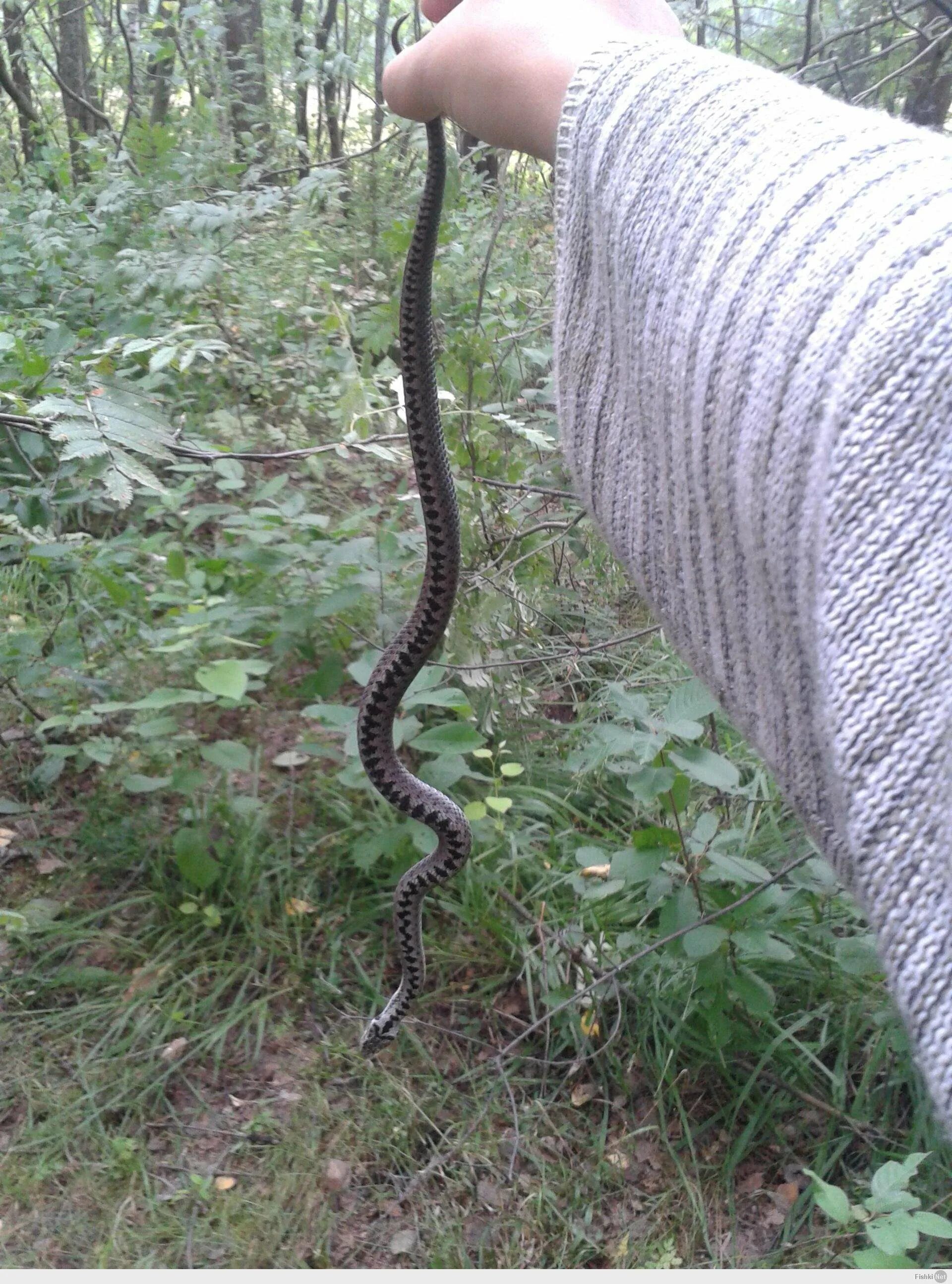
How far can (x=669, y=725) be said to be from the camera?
1807 mm

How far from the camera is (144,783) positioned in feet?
7.77

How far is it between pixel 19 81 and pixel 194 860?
7.07 m

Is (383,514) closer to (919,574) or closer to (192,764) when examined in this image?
(192,764)

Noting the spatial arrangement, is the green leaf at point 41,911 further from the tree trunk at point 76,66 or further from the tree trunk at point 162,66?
the tree trunk at point 76,66

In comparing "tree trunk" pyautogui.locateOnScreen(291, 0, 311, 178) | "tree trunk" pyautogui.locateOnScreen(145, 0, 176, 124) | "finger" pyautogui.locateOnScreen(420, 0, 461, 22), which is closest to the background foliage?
"finger" pyautogui.locateOnScreen(420, 0, 461, 22)

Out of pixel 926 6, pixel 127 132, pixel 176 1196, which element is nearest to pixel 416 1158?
pixel 176 1196

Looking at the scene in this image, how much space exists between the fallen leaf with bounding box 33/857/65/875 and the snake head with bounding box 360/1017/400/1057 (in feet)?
3.13

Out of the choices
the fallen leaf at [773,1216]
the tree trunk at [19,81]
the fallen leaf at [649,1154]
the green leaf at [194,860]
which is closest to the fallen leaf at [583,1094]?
the fallen leaf at [649,1154]

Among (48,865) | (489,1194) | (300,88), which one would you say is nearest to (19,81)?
(300,88)

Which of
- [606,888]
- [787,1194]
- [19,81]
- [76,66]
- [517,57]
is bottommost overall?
[787,1194]

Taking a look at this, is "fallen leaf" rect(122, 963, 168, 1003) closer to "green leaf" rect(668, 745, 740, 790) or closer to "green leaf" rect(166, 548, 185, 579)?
"green leaf" rect(166, 548, 185, 579)

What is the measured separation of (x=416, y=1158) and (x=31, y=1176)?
78 cm

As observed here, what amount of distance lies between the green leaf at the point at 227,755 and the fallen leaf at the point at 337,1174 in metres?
0.86

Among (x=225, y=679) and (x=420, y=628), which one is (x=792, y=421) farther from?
(x=225, y=679)
